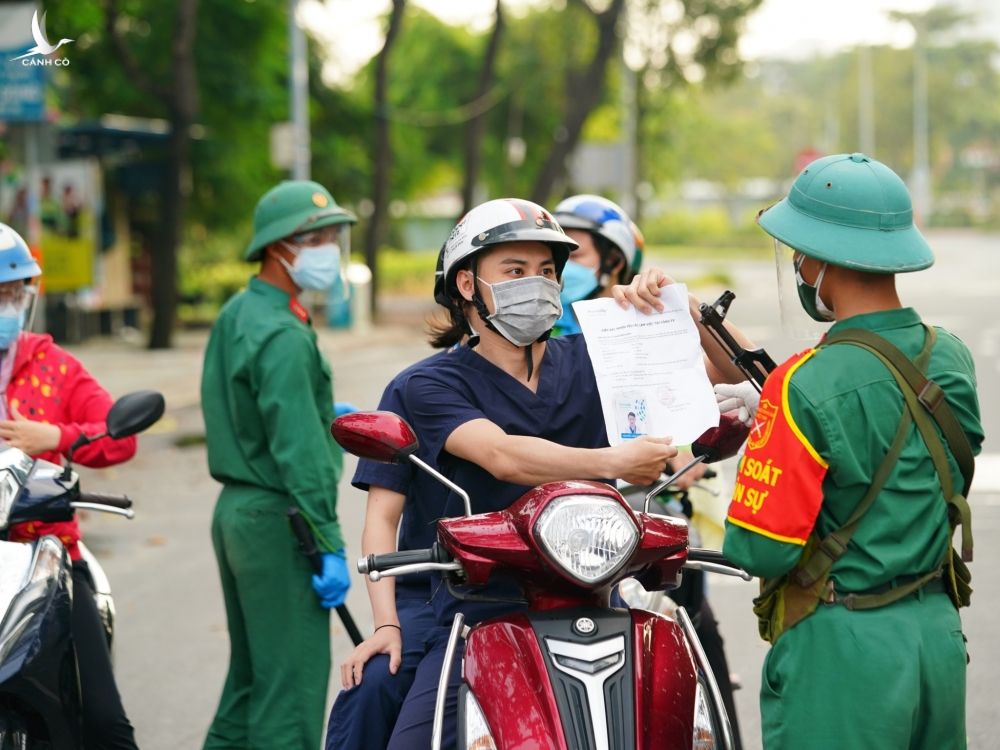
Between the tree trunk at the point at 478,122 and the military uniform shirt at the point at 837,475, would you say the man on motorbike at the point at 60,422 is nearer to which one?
the military uniform shirt at the point at 837,475

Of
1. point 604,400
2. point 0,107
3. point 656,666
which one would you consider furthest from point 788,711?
point 0,107

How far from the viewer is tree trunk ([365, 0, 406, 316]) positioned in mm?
27312

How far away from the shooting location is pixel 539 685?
2910 millimetres

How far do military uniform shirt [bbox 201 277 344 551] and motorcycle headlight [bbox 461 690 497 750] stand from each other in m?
1.77

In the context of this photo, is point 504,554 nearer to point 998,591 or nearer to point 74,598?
point 74,598

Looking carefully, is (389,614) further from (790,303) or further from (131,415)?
(790,303)

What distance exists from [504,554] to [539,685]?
27 centimetres

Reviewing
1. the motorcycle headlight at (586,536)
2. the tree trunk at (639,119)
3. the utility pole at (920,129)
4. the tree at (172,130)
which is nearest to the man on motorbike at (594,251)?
the motorcycle headlight at (586,536)

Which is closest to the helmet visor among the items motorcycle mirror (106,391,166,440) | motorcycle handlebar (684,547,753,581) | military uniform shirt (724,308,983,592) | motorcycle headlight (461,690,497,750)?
military uniform shirt (724,308,983,592)

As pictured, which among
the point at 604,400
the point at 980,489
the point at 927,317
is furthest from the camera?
the point at 927,317

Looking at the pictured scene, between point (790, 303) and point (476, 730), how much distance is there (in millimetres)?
1177

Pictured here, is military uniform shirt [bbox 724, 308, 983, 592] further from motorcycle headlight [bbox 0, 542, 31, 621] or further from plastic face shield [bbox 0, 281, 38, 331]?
plastic face shield [bbox 0, 281, 38, 331]

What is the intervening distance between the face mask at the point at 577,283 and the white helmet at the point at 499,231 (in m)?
1.63

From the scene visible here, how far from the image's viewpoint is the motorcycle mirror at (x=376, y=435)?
3.19 meters
